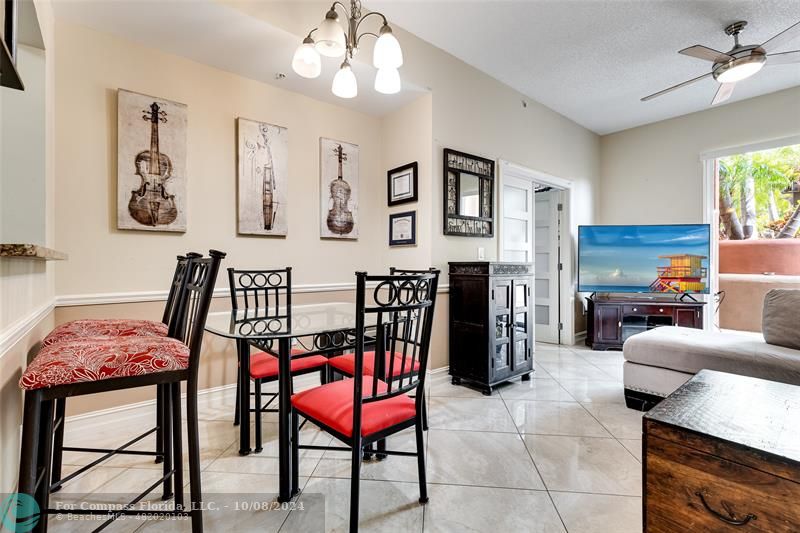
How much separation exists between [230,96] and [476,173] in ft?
7.18

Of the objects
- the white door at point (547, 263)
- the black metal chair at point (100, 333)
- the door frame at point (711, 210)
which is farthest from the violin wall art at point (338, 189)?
the door frame at point (711, 210)

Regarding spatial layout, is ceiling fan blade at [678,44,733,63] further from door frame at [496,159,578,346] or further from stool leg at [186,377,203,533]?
stool leg at [186,377,203,533]

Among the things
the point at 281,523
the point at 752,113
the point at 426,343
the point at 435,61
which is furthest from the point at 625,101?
the point at 281,523

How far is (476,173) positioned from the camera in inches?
131

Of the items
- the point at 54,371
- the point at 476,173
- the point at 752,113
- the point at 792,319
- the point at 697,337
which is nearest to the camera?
the point at 54,371

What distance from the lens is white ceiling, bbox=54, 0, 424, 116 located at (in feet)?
6.54

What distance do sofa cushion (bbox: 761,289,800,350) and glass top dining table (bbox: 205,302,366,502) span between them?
241cm

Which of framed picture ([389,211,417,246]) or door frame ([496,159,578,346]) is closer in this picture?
framed picture ([389,211,417,246])

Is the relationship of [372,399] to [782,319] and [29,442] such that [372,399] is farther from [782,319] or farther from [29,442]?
[782,319]

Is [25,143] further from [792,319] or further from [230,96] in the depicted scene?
[792,319]

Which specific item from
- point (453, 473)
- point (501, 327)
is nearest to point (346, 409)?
point (453, 473)

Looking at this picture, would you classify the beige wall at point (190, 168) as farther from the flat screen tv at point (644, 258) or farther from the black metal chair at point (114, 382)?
the flat screen tv at point (644, 258)

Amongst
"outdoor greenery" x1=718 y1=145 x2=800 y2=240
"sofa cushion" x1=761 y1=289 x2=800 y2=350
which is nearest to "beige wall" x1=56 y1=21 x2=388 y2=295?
"sofa cushion" x1=761 y1=289 x2=800 y2=350

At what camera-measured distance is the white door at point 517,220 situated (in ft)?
12.4
